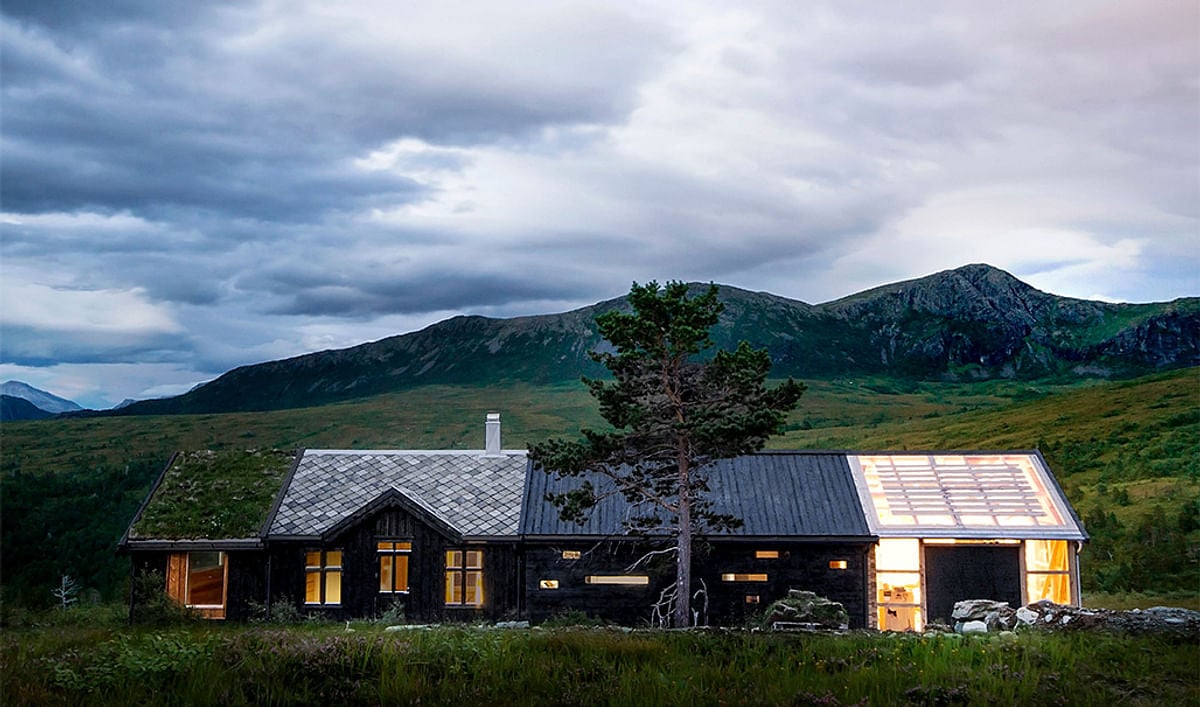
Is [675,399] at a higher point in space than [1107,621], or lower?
higher

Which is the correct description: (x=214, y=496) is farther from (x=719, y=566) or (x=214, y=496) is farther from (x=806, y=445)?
(x=806, y=445)

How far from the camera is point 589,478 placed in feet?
95.0

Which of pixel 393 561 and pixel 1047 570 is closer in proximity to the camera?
pixel 1047 570

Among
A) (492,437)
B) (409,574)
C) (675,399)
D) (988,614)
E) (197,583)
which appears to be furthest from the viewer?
(492,437)

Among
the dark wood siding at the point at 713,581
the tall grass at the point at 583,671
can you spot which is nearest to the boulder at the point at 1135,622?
the tall grass at the point at 583,671

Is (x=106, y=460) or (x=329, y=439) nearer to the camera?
(x=106, y=460)

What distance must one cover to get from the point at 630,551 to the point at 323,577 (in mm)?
9060

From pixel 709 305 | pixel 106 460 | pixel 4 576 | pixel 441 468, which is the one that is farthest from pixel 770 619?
pixel 106 460

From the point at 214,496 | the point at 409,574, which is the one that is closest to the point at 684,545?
the point at 409,574

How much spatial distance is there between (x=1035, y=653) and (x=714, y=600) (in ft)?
46.1

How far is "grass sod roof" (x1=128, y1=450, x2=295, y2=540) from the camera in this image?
26328 millimetres

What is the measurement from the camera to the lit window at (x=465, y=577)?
2623cm

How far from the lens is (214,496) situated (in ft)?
92.0

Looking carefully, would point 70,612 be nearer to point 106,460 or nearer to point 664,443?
point 664,443
